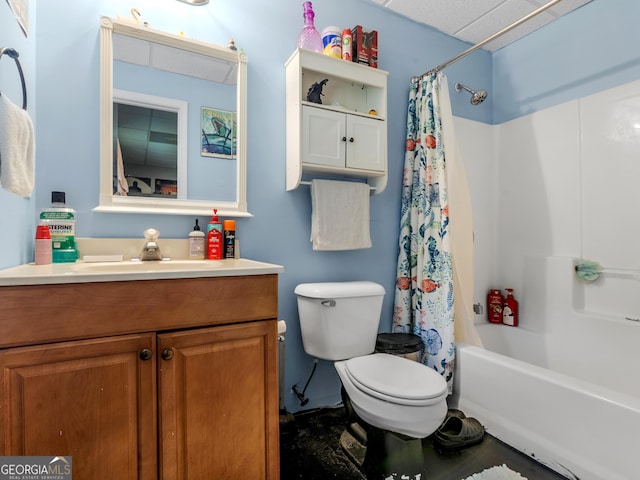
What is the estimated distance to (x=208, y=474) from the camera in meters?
0.96

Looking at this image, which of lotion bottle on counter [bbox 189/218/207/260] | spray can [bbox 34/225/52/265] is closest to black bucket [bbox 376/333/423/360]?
lotion bottle on counter [bbox 189/218/207/260]

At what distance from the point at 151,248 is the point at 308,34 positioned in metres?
1.27

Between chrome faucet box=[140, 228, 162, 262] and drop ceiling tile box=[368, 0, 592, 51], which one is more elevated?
drop ceiling tile box=[368, 0, 592, 51]

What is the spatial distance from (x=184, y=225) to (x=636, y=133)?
2.35m

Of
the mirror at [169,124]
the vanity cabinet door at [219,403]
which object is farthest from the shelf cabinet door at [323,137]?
the vanity cabinet door at [219,403]

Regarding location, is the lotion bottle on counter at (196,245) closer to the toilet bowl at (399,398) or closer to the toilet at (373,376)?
the toilet at (373,376)

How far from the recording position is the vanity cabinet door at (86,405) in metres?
0.76

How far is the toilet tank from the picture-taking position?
1546mm

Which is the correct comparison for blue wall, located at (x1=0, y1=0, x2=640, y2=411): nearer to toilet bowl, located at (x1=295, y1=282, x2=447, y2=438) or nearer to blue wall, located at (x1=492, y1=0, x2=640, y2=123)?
blue wall, located at (x1=492, y1=0, x2=640, y2=123)

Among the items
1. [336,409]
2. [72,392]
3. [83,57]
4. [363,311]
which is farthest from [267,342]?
[83,57]

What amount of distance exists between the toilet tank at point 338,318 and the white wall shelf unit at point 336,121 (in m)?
0.56

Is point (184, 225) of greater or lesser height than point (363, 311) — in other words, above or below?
above

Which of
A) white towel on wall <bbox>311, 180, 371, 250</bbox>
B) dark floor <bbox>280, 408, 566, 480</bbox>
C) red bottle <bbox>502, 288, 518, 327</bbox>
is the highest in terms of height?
white towel on wall <bbox>311, 180, 371, 250</bbox>

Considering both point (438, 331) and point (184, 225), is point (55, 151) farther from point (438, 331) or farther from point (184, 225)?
point (438, 331)
